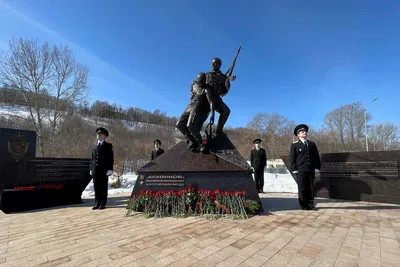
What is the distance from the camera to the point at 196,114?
5.02m

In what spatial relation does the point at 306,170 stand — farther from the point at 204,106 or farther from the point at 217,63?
the point at 217,63

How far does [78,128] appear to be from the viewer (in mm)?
20500

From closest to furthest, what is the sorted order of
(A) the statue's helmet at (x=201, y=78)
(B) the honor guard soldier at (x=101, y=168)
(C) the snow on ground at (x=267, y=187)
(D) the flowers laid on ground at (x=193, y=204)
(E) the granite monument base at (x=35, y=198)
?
(D) the flowers laid on ground at (x=193, y=204) < (E) the granite monument base at (x=35, y=198) < (A) the statue's helmet at (x=201, y=78) < (B) the honor guard soldier at (x=101, y=168) < (C) the snow on ground at (x=267, y=187)

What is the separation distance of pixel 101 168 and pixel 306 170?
4669 millimetres

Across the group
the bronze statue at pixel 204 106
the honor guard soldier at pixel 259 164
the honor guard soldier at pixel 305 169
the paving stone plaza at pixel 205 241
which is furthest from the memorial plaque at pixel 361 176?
the bronze statue at pixel 204 106

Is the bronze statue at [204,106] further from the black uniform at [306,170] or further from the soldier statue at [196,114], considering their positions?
the black uniform at [306,170]

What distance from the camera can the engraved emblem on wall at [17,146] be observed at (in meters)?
5.57

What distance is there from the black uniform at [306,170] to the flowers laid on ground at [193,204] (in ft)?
4.27

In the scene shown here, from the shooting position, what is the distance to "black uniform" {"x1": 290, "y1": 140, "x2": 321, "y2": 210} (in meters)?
4.68

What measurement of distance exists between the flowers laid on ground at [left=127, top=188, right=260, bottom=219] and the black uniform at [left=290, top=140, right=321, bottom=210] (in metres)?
1.30

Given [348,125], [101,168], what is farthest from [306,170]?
[348,125]

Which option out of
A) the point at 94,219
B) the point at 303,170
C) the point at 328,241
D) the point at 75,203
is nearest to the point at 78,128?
the point at 75,203

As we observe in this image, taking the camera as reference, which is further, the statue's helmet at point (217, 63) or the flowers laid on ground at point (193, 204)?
the statue's helmet at point (217, 63)

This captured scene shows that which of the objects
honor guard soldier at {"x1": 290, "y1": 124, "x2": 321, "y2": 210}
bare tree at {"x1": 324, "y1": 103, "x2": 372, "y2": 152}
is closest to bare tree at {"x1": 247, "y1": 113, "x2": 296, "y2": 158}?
bare tree at {"x1": 324, "y1": 103, "x2": 372, "y2": 152}
